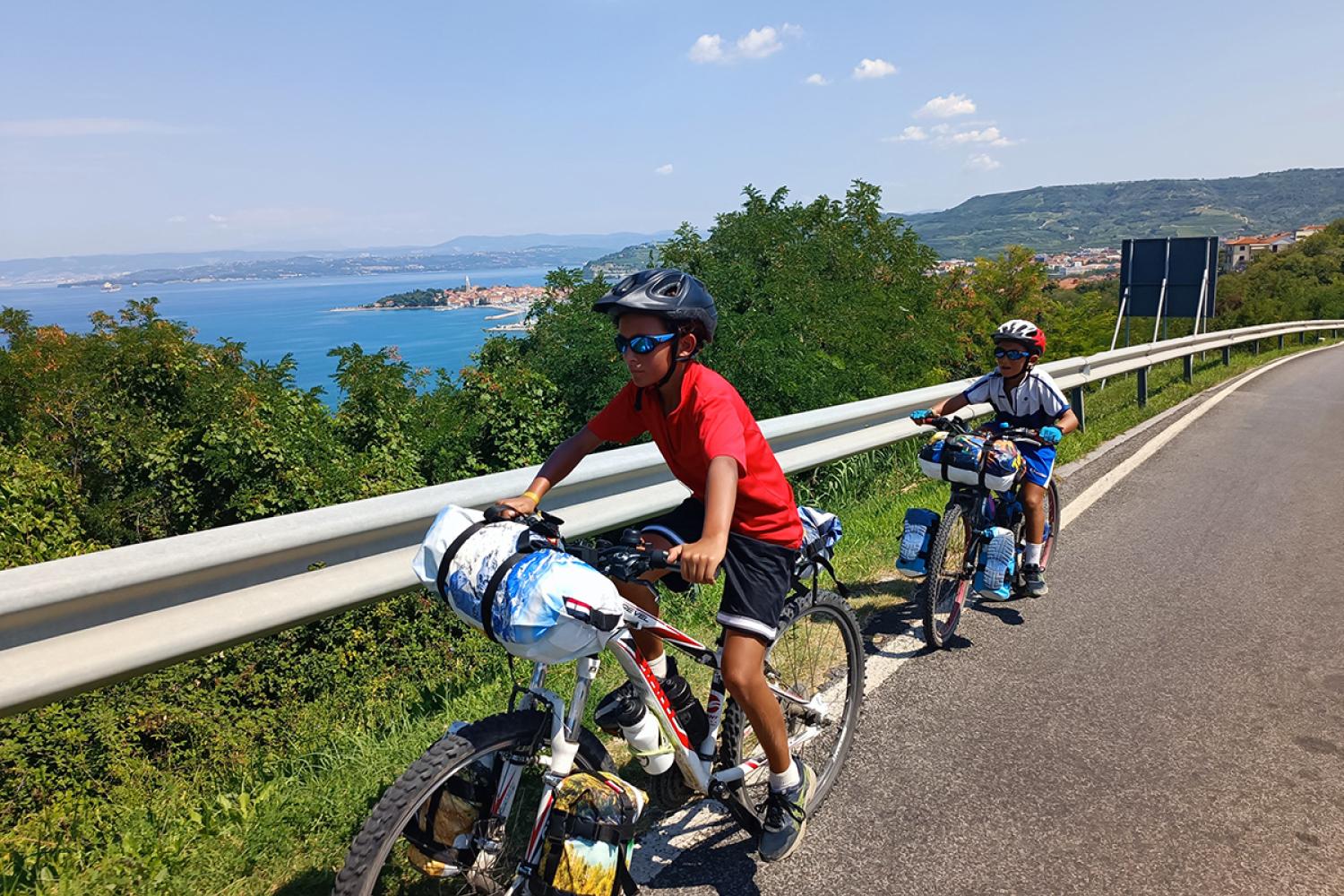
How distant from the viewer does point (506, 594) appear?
2.03m

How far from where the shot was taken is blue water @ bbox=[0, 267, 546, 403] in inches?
699

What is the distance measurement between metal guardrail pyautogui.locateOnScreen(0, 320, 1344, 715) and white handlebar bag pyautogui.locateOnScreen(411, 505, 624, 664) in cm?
89

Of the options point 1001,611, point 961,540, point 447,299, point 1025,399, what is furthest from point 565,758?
point 447,299

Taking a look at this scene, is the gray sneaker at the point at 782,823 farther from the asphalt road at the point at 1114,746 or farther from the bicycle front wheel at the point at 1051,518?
the bicycle front wheel at the point at 1051,518

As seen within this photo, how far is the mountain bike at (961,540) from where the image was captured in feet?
15.4

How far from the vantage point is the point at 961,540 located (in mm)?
5301

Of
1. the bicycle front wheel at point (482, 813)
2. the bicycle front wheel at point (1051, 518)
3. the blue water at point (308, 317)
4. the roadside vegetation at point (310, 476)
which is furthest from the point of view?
the blue water at point (308, 317)

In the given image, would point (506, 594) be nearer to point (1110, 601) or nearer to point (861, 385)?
point (1110, 601)

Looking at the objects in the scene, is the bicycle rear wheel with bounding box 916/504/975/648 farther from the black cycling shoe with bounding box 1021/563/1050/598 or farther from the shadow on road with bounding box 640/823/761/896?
the shadow on road with bounding box 640/823/761/896

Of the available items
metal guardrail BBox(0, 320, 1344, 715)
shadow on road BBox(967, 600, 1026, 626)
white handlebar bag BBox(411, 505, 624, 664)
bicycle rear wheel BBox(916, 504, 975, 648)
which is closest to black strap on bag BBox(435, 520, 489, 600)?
white handlebar bag BBox(411, 505, 624, 664)

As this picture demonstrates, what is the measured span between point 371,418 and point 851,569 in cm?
976

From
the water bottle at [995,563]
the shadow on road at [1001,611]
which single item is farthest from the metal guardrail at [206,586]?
the shadow on road at [1001,611]

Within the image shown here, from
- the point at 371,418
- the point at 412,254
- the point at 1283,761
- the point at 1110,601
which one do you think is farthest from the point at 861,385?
the point at 412,254

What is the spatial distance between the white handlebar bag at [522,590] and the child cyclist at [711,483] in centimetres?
34
